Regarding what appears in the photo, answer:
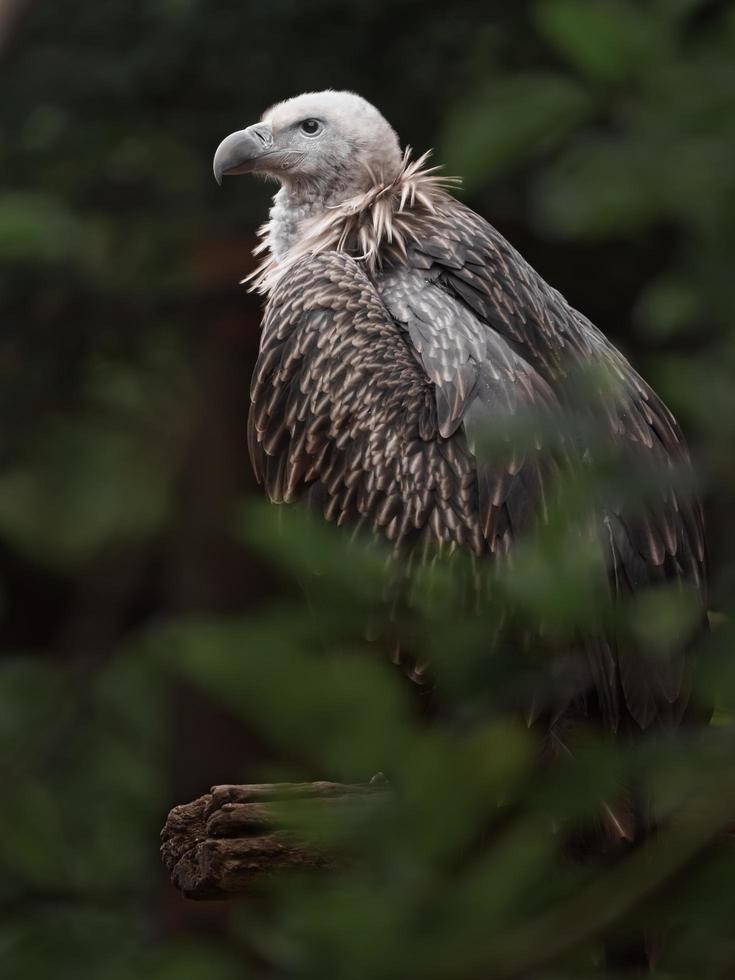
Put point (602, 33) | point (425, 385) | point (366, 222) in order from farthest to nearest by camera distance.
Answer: point (366, 222) → point (425, 385) → point (602, 33)

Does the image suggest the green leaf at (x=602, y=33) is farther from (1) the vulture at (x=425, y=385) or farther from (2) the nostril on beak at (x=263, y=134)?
(2) the nostril on beak at (x=263, y=134)

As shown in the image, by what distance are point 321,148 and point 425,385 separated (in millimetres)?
1126

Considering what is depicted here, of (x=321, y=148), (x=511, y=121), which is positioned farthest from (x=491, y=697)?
(x=321, y=148)

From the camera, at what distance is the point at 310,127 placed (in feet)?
15.9

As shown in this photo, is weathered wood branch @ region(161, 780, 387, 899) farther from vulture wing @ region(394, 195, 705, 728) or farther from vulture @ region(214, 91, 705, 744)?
vulture wing @ region(394, 195, 705, 728)

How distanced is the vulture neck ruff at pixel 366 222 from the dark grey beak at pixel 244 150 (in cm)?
16

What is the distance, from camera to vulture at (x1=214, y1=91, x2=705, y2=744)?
373 centimetres

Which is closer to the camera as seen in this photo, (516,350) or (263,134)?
(516,350)

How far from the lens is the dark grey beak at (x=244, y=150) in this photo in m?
4.85

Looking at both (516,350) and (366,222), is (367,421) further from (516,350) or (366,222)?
(366,222)

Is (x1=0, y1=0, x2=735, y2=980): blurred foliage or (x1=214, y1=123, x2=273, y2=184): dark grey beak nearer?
(x1=0, y1=0, x2=735, y2=980): blurred foliage

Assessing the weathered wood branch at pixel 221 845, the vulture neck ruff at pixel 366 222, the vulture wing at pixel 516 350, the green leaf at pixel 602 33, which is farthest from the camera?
the vulture neck ruff at pixel 366 222

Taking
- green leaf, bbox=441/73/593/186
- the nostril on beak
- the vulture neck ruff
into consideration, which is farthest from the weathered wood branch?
green leaf, bbox=441/73/593/186

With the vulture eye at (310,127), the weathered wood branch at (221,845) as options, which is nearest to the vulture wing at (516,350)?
the vulture eye at (310,127)
